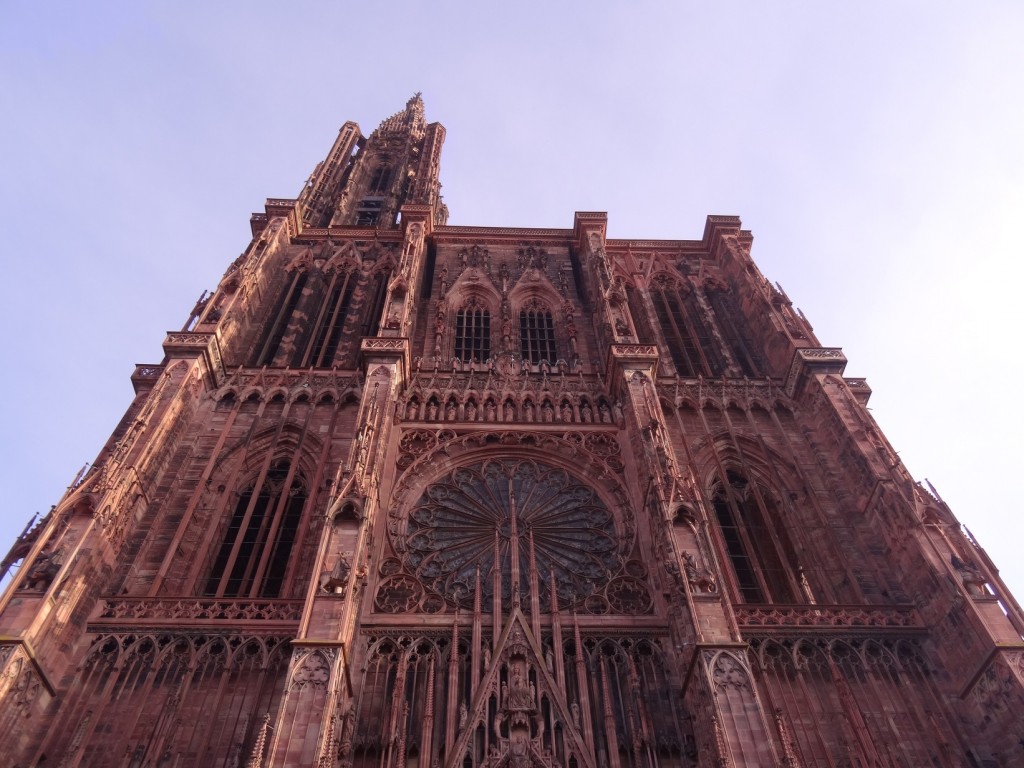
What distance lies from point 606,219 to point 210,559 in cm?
1909

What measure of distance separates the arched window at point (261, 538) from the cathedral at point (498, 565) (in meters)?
0.08

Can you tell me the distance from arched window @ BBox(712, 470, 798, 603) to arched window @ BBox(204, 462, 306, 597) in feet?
33.6

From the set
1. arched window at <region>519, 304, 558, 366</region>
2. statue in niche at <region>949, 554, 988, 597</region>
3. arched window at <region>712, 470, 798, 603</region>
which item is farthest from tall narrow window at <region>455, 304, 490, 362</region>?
statue in niche at <region>949, 554, 988, 597</region>

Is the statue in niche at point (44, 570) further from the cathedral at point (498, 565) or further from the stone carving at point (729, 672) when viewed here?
the stone carving at point (729, 672)

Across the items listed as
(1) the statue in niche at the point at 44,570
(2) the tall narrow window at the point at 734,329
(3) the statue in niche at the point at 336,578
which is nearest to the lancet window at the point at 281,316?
(1) the statue in niche at the point at 44,570

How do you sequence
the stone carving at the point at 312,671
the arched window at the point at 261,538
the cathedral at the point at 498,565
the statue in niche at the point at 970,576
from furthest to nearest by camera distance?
1. the arched window at the point at 261,538
2. the statue in niche at the point at 970,576
3. the cathedral at the point at 498,565
4. the stone carving at the point at 312,671

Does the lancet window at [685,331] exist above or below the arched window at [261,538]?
above

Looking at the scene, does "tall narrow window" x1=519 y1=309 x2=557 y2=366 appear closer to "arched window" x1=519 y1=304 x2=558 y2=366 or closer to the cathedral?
"arched window" x1=519 y1=304 x2=558 y2=366

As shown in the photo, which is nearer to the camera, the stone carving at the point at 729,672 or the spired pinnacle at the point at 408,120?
the stone carving at the point at 729,672

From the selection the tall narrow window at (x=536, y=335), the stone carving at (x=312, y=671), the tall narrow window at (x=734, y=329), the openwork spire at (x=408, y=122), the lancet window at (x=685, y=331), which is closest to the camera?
the stone carving at (x=312, y=671)

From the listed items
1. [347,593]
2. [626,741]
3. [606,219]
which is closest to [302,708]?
[347,593]

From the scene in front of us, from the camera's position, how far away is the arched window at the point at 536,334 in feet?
80.2

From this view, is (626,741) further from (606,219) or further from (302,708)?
(606,219)

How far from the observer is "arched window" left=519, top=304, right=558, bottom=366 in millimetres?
24438
